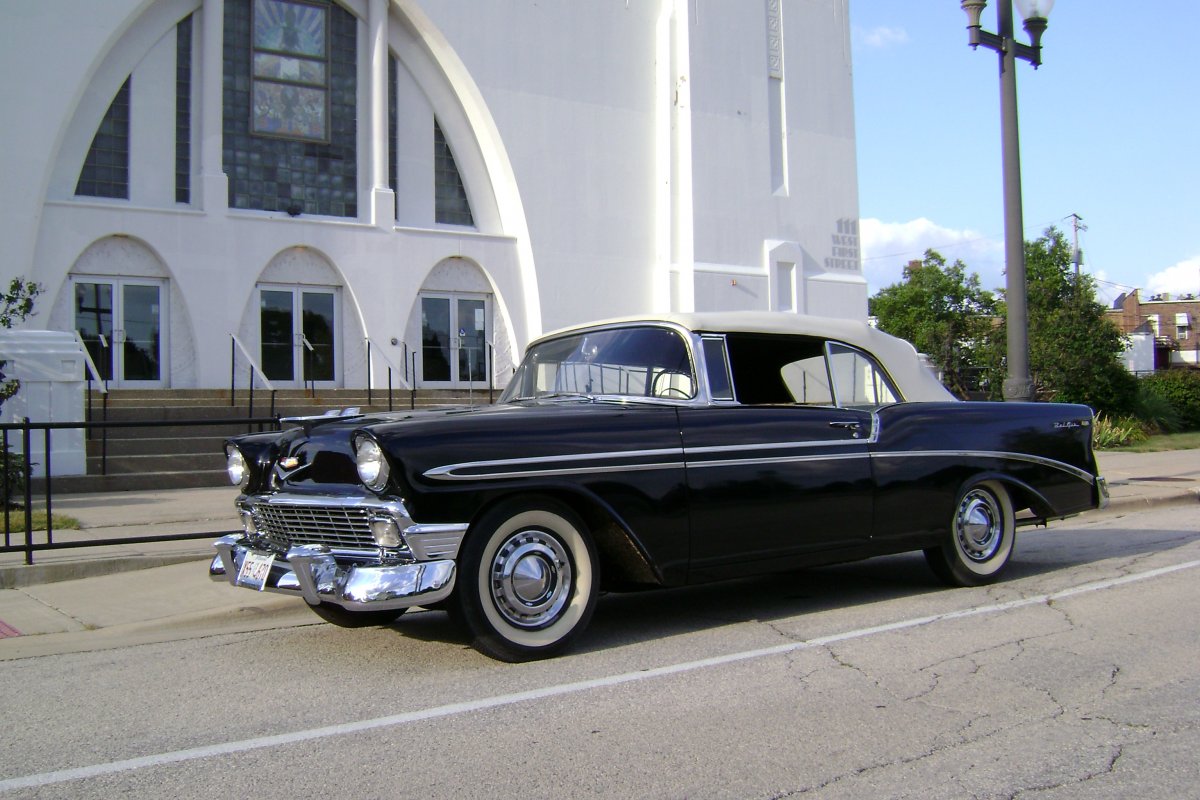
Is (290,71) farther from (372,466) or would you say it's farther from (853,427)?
(372,466)

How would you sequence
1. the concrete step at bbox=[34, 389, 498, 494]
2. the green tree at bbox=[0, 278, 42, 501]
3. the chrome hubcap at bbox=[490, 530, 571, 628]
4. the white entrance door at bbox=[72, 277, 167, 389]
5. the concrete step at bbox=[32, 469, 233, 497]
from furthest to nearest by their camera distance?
the white entrance door at bbox=[72, 277, 167, 389] → the concrete step at bbox=[34, 389, 498, 494] → the concrete step at bbox=[32, 469, 233, 497] → the green tree at bbox=[0, 278, 42, 501] → the chrome hubcap at bbox=[490, 530, 571, 628]

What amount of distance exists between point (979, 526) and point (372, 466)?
4.08m

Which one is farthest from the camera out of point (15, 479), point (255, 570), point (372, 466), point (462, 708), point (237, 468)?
A: point (15, 479)

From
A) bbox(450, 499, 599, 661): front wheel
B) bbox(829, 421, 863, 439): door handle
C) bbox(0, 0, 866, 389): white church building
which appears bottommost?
bbox(450, 499, 599, 661): front wheel

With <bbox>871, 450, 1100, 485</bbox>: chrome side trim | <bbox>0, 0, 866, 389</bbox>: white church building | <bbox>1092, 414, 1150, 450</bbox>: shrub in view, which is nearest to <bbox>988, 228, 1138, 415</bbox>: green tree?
<bbox>1092, 414, 1150, 450</bbox>: shrub

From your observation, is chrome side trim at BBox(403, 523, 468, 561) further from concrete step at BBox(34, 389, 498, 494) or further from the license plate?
concrete step at BBox(34, 389, 498, 494)

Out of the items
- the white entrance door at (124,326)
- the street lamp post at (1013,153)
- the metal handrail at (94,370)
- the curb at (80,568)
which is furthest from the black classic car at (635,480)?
the white entrance door at (124,326)

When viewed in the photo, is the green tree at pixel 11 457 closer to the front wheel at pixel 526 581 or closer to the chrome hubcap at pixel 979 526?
the front wheel at pixel 526 581

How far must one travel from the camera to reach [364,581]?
456cm

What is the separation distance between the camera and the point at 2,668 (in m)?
5.27

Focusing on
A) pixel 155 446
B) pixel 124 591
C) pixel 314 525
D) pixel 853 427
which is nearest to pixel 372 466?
pixel 314 525

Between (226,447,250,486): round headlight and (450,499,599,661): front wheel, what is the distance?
1.53m

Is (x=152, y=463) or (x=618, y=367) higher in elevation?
(x=618, y=367)

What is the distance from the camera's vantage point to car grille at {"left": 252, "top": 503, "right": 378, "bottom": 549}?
4.77 meters
